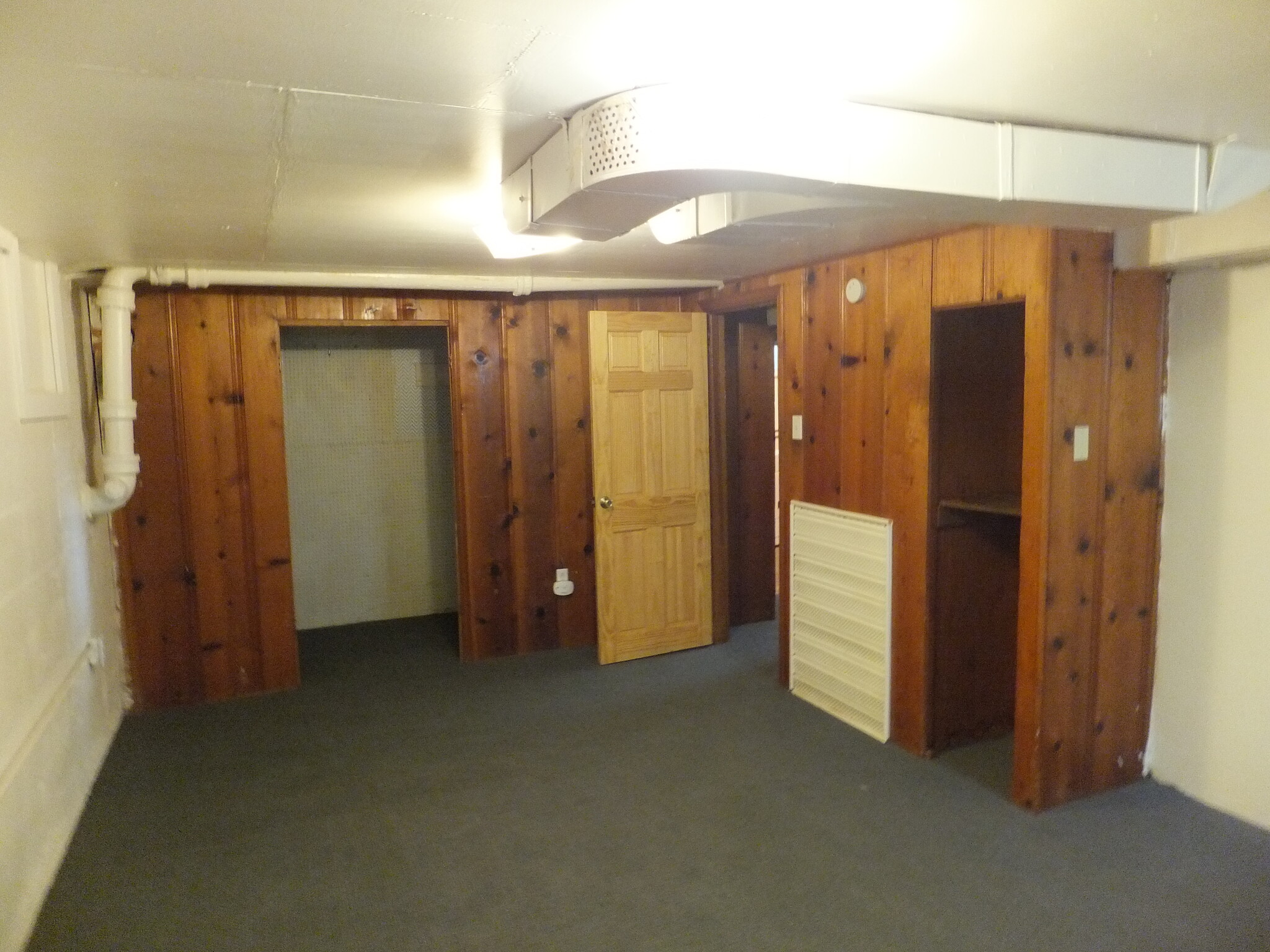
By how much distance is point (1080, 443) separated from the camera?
105 inches

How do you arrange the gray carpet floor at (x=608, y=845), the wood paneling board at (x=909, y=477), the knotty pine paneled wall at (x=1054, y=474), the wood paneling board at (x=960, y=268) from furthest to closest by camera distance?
the wood paneling board at (x=909, y=477) → the wood paneling board at (x=960, y=268) → the knotty pine paneled wall at (x=1054, y=474) → the gray carpet floor at (x=608, y=845)

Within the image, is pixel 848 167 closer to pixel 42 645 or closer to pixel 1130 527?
pixel 1130 527

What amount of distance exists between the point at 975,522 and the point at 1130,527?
1.78 ft

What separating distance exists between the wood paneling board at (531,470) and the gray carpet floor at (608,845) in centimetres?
83

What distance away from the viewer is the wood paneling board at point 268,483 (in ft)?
12.8

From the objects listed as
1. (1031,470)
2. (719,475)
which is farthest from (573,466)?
(1031,470)

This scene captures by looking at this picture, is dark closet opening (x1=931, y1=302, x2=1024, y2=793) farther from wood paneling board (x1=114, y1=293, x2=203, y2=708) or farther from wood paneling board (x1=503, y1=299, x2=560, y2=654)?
wood paneling board (x1=114, y1=293, x2=203, y2=708)

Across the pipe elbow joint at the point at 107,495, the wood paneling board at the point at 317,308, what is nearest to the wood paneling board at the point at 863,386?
the wood paneling board at the point at 317,308

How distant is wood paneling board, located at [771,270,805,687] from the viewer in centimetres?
372

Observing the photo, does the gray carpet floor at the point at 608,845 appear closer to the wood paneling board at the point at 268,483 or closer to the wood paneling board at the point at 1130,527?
the wood paneling board at the point at 1130,527

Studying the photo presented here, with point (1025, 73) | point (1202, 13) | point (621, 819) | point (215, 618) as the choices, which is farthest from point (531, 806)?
point (1202, 13)

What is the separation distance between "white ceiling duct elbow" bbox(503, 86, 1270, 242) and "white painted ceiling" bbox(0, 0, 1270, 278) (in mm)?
40

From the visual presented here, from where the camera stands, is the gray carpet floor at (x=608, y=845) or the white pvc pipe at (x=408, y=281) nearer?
the gray carpet floor at (x=608, y=845)

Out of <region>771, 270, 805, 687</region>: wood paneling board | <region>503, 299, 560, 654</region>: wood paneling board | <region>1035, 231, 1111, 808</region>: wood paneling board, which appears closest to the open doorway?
<region>771, 270, 805, 687</region>: wood paneling board
